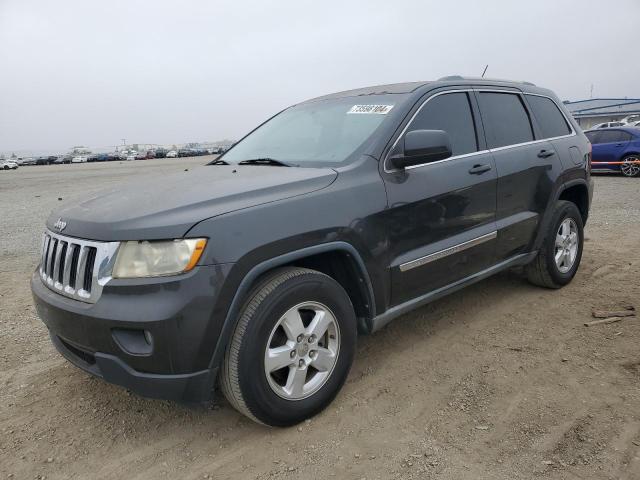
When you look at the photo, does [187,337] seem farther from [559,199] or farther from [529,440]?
[559,199]

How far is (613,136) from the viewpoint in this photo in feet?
45.1

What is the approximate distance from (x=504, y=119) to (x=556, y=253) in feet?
4.46

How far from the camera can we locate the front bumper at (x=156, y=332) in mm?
2100

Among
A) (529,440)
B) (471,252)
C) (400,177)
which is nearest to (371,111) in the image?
(400,177)

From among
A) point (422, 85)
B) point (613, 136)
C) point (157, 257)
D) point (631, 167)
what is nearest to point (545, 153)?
point (422, 85)

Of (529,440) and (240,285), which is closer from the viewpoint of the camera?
(240,285)

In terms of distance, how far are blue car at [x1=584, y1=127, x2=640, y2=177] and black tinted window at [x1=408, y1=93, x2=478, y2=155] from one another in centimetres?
1156

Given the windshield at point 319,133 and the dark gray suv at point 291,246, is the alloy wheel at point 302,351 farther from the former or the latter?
the windshield at point 319,133

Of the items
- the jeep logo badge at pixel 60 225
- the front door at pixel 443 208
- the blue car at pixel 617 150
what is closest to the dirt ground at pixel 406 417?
the front door at pixel 443 208

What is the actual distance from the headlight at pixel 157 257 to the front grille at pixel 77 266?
6cm

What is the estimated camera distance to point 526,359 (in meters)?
3.19

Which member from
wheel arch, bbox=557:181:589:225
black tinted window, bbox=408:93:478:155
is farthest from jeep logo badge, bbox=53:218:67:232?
wheel arch, bbox=557:181:589:225

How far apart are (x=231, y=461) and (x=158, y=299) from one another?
2.92ft

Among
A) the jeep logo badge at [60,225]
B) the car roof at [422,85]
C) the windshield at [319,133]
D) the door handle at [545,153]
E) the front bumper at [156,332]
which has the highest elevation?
the car roof at [422,85]
